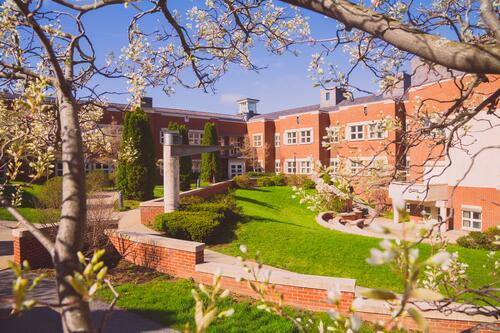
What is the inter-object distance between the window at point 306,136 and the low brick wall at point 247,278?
2716 cm

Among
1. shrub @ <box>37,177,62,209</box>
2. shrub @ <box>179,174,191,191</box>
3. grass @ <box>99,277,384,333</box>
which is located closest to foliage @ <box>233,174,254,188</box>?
A: shrub @ <box>179,174,191,191</box>

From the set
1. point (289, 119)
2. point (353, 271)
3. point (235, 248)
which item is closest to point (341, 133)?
point (353, 271)

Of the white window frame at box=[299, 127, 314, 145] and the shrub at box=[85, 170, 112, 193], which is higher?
the white window frame at box=[299, 127, 314, 145]

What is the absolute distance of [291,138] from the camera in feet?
121

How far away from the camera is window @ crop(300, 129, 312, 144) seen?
3456cm

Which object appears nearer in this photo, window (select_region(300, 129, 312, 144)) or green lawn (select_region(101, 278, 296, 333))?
green lawn (select_region(101, 278, 296, 333))

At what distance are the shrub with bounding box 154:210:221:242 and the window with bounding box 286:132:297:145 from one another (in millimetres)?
25812

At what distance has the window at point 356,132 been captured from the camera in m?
30.9

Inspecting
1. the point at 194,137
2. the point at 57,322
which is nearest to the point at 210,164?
the point at 194,137

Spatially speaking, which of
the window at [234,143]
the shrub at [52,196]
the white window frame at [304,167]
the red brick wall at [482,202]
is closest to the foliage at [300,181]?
the white window frame at [304,167]

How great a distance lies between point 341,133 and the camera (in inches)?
173

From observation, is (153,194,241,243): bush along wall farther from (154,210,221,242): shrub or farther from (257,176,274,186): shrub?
(257,176,274,186): shrub

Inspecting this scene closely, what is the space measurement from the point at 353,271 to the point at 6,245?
10.5 m

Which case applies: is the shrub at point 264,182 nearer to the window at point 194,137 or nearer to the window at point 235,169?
the window at point 235,169
